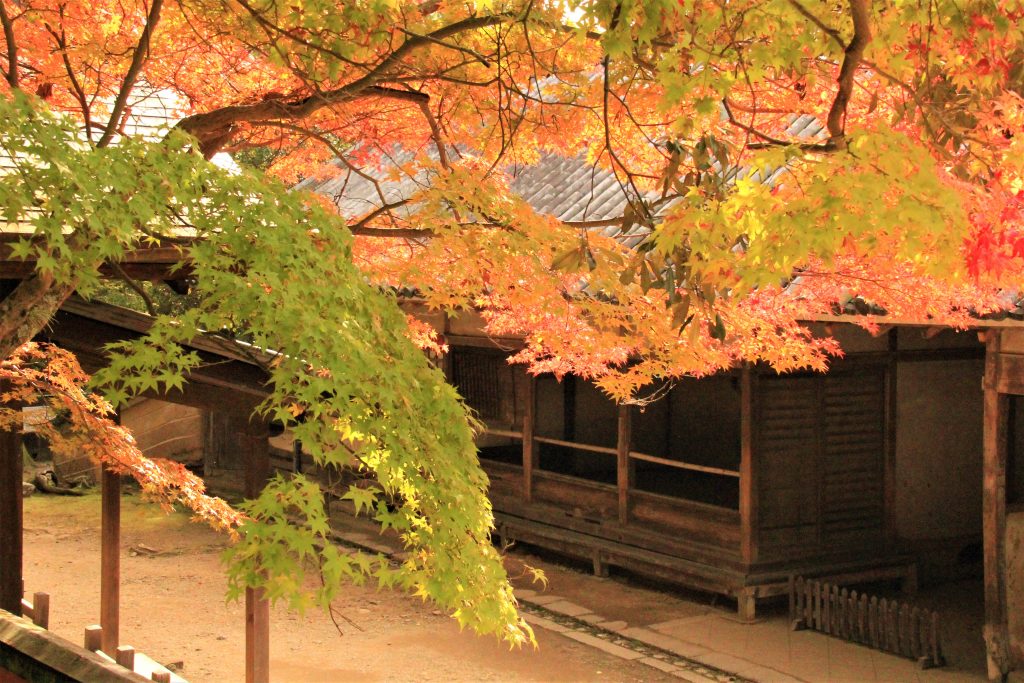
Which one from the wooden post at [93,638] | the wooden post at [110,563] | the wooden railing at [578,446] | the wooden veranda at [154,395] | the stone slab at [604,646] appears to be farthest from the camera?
the wooden railing at [578,446]

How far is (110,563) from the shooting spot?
28.8 feet

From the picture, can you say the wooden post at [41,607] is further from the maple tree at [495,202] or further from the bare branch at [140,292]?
the bare branch at [140,292]

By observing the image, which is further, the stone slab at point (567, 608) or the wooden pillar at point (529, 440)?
the wooden pillar at point (529, 440)

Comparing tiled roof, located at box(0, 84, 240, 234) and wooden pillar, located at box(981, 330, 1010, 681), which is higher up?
tiled roof, located at box(0, 84, 240, 234)

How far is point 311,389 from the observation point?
11.7 ft

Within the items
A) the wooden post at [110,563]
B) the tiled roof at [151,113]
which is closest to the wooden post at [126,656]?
the wooden post at [110,563]

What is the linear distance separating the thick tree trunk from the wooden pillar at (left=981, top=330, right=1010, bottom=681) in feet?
23.2

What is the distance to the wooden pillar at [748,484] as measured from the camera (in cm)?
1130

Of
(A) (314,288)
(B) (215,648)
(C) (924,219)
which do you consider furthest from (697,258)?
(B) (215,648)

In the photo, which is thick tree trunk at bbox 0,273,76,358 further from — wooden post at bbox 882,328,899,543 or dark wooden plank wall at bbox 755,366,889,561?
wooden post at bbox 882,328,899,543

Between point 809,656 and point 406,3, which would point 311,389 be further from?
point 809,656

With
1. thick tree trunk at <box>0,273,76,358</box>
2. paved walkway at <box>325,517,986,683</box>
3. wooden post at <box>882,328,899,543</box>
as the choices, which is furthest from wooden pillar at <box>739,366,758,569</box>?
thick tree trunk at <box>0,273,76,358</box>

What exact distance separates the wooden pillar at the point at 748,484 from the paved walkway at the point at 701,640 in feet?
2.30

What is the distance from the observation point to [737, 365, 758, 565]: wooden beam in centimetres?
1130
